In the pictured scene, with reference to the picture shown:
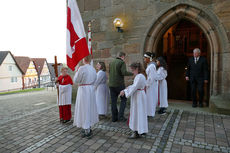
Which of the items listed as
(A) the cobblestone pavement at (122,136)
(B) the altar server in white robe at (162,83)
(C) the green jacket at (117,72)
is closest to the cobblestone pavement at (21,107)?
(A) the cobblestone pavement at (122,136)

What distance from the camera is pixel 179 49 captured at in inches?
392

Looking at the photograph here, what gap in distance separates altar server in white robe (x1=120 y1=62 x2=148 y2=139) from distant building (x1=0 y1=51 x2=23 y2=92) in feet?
123

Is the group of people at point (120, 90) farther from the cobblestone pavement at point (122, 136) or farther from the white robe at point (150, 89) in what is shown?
the cobblestone pavement at point (122, 136)

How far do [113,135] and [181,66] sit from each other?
852 centimetres

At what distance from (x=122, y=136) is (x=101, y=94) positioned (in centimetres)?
153

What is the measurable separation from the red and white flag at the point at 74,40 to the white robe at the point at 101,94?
1047 millimetres

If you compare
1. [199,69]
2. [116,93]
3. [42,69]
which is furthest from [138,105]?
[42,69]

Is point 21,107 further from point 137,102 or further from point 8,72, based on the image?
point 8,72

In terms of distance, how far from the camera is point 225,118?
4.29 metres

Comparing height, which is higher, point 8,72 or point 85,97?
point 8,72

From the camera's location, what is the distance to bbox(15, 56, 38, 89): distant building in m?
38.6

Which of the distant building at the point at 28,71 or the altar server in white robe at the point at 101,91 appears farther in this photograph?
the distant building at the point at 28,71

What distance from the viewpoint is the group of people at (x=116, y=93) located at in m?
3.22

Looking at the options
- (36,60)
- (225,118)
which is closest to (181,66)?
(225,118)
